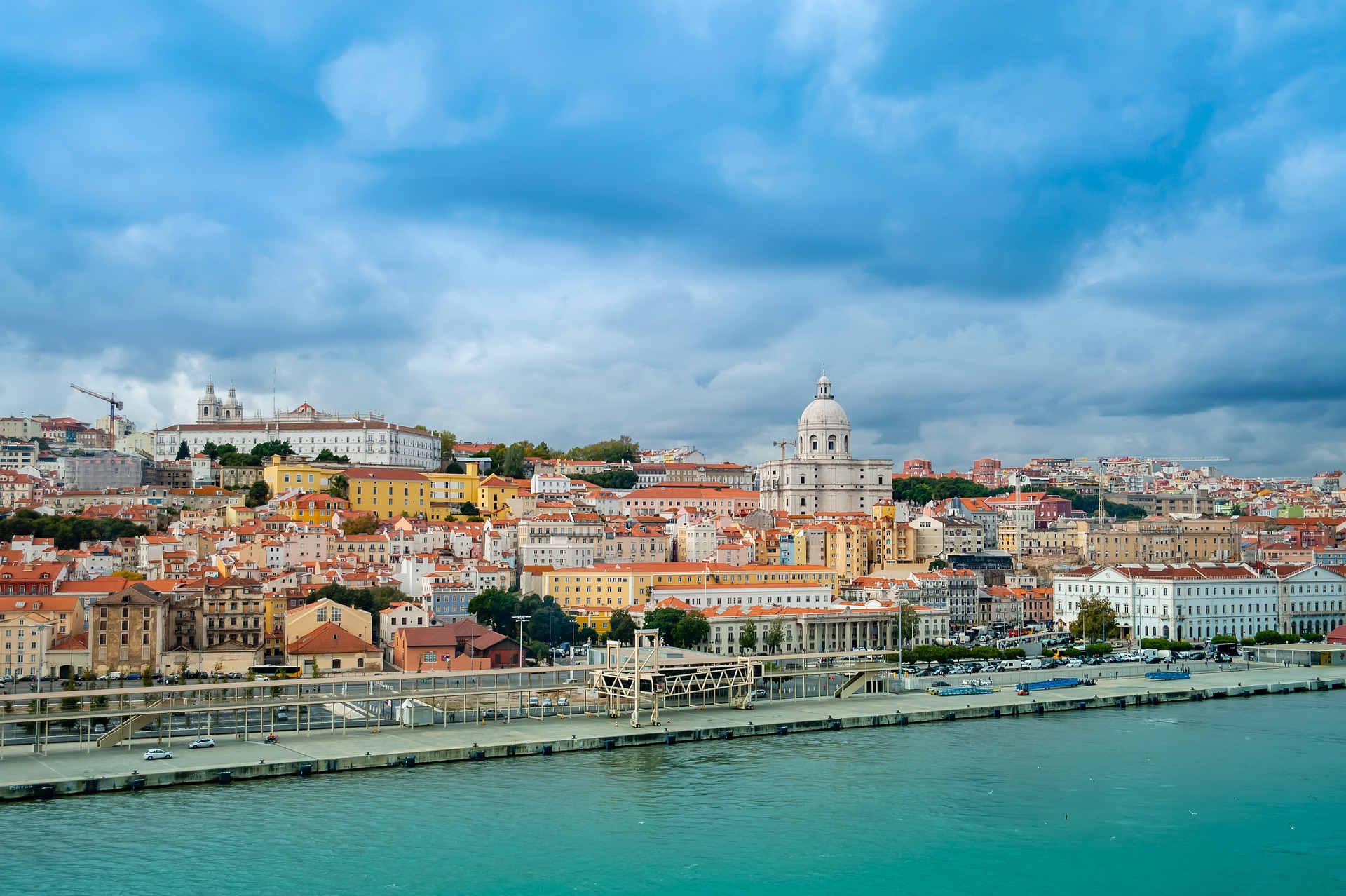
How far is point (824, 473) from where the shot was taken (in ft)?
164

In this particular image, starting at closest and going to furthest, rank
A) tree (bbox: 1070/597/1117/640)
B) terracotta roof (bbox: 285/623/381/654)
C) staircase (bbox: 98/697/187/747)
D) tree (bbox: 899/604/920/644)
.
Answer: staircase (bbox: 98/697/187/747), terracotta roof (bbox: 285/623/381/654), tree (bbox: 1070/597/1117/640), tree (bbox: 899/604/920/644)

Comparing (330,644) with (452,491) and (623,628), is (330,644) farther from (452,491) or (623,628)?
(452,491)

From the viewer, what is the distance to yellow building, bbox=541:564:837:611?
104ft

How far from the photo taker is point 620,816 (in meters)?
13.0

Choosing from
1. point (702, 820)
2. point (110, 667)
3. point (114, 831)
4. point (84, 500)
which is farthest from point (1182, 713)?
point (84, 500)

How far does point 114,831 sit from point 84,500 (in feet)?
110

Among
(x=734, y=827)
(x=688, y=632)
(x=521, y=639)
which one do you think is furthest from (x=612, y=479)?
(x=734, y=827)

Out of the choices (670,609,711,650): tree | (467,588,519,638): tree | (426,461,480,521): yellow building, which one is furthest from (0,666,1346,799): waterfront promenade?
(426,461,480,521): yellow building

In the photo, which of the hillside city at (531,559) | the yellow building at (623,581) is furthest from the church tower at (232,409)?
the yellow building at (623,581)

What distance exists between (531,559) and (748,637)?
832cm

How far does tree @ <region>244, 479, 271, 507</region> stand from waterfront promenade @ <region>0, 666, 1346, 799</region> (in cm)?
2709

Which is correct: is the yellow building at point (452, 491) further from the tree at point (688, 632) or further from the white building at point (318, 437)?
the tree at point (688, 632)

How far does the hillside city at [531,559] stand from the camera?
1007 inches

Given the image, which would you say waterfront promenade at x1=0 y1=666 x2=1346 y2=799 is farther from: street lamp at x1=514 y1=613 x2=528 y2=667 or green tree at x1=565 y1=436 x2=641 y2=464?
green tree at x1=565 y1=436 x2=641 y2=464
